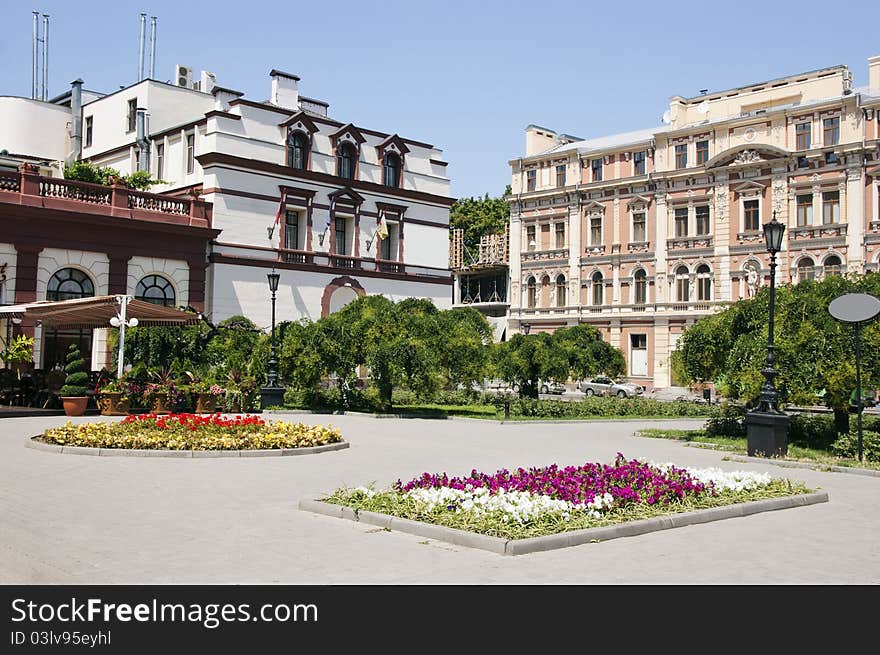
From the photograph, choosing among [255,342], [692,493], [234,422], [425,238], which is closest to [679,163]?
[425,238]

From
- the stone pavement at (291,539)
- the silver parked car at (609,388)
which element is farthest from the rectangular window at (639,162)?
the stone pavement at (291,539)

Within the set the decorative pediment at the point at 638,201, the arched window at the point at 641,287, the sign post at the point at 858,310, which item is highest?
the decorative pediment at the point at 638,201

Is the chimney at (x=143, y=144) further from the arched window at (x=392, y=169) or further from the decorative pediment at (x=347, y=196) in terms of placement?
the arched window at (x=392, y=169)

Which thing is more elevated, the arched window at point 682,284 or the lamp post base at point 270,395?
the arched window at point 682,284

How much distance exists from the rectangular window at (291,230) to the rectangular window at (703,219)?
84.4 ft

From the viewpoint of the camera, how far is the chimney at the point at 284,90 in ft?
145

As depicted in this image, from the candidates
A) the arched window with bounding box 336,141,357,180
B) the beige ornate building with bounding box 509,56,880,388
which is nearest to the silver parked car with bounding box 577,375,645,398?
the beige ornate building with bounding box 509,56,880,388

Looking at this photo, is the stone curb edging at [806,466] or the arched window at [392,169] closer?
the stone curb edging at [806,466]

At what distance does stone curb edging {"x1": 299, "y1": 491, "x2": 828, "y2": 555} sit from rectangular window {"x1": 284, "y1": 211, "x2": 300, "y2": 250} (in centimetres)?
3241

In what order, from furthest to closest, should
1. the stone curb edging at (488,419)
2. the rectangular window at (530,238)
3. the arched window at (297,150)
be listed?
the rectangular window at (530,238) → the arched window at (297,150) → the stone curb edging at (488,419)

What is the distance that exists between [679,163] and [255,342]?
32.3 meters

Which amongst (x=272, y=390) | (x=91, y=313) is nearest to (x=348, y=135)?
(x=272, y=390)

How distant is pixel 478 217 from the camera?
80250 mm
